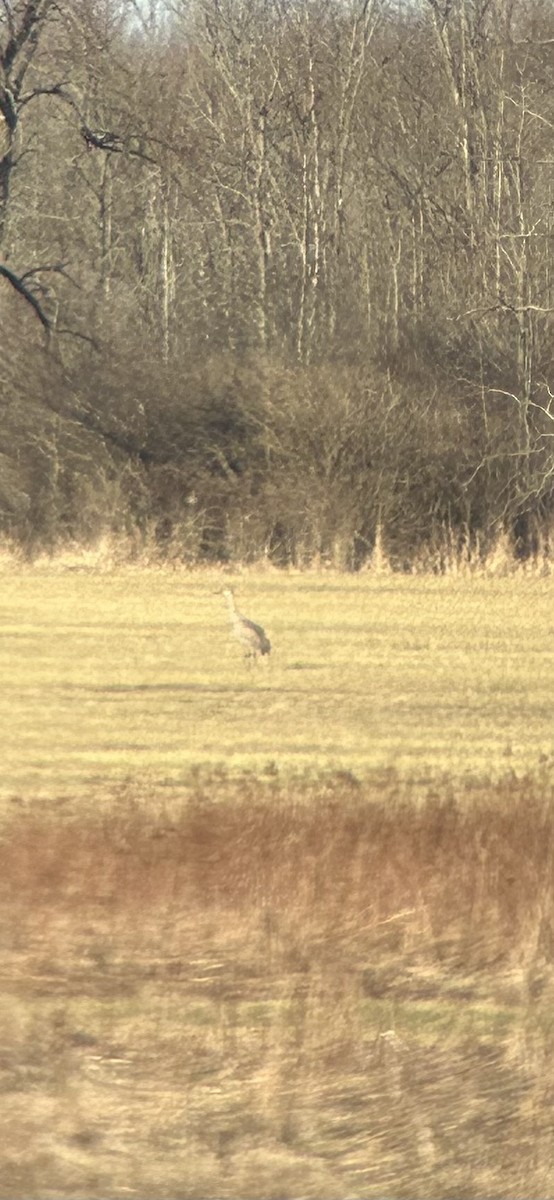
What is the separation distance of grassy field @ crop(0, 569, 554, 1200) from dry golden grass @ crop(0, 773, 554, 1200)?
12 millimetres

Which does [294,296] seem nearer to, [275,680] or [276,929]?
[275,680]

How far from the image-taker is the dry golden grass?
4.87 m

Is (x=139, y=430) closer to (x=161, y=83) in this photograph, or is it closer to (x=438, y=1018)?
(x=161, y=83)

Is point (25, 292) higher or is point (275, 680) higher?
point (25, 292)

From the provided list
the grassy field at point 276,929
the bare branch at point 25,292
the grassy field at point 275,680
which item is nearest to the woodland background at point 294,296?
the bare branch at point 25,292

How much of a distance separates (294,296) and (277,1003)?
81.5 ft

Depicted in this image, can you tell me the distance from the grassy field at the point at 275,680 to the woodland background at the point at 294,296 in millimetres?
3796

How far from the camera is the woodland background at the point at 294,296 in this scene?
2891cm

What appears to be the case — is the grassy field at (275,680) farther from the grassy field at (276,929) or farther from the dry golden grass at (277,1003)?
the dry golden grass at (277,1003)

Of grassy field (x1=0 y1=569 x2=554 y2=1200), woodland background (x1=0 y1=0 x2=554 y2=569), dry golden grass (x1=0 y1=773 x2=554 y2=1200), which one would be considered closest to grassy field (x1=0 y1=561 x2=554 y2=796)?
grassy field (x1=0 y1=569 x2=554 y2=1200)

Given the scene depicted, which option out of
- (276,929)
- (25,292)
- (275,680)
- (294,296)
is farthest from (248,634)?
(294,296)

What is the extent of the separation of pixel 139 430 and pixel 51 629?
412 inches

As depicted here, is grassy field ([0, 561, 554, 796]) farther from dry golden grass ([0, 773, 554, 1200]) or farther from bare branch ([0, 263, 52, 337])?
bare branch ([0, 263, 52, 337])

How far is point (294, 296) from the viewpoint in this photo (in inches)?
1205
